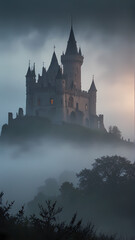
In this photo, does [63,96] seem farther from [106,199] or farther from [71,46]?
[106,199]

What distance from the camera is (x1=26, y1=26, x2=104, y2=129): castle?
8938 centimetres

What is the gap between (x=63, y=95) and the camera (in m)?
89.1

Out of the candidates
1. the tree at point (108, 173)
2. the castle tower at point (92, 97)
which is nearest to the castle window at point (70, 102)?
the castle tower at point (92, 97)

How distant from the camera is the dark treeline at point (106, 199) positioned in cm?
4512

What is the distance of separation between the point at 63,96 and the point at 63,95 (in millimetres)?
211

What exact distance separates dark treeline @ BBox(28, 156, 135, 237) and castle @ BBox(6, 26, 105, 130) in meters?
33.9

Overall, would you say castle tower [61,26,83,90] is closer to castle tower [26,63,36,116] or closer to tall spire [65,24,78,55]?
tall spire [65,24,78,55]

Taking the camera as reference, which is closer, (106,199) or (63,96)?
(106,199)

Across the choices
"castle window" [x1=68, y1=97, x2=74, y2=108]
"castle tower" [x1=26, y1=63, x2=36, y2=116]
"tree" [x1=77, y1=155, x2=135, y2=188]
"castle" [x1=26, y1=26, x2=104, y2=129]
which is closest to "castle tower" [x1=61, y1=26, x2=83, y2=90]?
"castle" [x1=26, y1=26, x2=104, y2=129]

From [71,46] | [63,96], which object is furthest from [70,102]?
[71,46]

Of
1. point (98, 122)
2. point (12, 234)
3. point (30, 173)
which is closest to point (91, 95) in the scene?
point (98, 122)

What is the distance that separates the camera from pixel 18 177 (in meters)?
103

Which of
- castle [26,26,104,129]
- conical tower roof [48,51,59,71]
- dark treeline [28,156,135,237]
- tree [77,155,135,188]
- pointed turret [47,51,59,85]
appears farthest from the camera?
conical tower roof [48,51,59,71]

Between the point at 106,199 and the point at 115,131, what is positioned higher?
the point at 115,131
